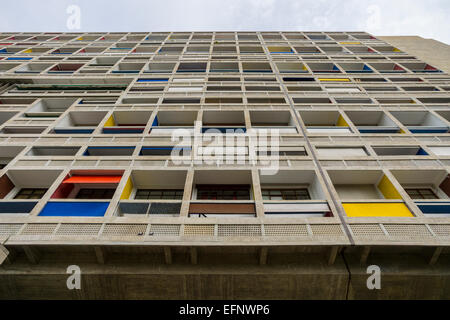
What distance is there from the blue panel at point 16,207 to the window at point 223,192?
6.88m

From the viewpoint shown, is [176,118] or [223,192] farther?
[176,118]

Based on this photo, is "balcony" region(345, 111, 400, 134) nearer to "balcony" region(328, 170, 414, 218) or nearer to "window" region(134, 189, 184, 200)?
"balcony" region(328, 170, 414, 218)

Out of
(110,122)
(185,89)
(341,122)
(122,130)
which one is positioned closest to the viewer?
(122,130)

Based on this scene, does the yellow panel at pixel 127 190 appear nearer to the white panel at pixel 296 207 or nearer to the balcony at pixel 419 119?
the white panel at pixel 296 207

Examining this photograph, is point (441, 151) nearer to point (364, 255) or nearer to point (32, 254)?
point (364, 255)

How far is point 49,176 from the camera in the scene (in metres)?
11.2

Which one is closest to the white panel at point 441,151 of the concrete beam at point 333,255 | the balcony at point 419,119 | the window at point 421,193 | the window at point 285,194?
the window at point 421,193

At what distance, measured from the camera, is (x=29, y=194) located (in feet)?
37.0

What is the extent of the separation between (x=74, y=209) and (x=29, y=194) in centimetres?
443

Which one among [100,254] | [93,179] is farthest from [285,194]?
[93,179]

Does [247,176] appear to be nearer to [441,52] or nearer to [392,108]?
[392,108]

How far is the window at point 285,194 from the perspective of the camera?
11117 millimetres

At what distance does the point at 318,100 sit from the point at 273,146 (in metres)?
7.59
